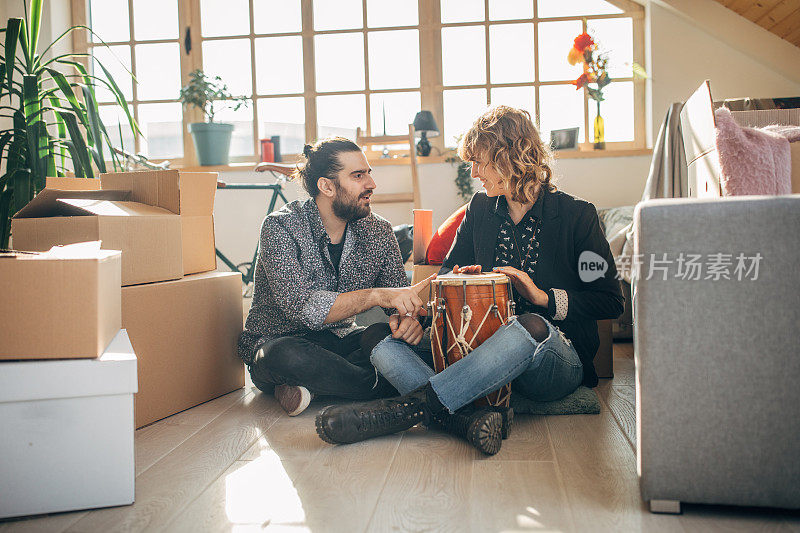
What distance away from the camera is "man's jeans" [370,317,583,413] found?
6.01 ft

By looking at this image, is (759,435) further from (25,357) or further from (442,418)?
(25,357)

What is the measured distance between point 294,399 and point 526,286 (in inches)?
32.9

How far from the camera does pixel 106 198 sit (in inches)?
89.1

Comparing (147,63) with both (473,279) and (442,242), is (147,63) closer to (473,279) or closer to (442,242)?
(442,242)

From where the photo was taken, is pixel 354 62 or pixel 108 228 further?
pixel 354 62

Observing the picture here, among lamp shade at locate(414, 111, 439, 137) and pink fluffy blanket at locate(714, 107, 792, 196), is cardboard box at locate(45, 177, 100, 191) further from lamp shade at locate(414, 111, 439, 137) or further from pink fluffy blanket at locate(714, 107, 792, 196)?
lamp shade at locate(414, 111, 439, 137)

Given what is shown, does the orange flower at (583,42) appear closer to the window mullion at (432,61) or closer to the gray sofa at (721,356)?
the window mullion at (432,61)

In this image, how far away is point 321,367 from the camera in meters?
2.22

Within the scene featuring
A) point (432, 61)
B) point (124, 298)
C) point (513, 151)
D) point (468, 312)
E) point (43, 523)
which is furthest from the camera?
point (432, 61)

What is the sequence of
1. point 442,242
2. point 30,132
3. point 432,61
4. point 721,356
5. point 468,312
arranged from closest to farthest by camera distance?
point 721,356, point 468,312, point 30,132, point 442,242, point 432,61

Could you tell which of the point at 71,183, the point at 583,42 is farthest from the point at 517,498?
the point at 583,42

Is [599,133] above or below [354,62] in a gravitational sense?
below

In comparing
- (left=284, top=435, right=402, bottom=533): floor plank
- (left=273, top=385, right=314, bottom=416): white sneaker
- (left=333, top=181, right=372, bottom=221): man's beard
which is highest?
(left=333, top=181, right=372, bottom=221): man's beard

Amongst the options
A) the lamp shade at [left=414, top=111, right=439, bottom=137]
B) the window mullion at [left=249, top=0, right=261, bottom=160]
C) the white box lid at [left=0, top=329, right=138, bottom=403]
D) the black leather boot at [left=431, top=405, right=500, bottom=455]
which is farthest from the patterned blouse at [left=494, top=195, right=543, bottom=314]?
the window mullion at [left=249, top=0, right=261, bottom=160]
